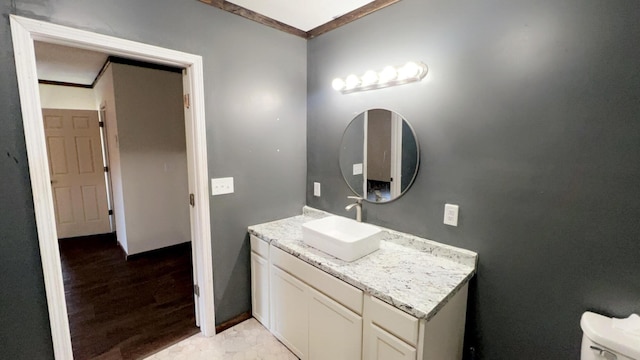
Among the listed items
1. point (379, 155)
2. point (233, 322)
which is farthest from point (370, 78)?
point (233, 322)

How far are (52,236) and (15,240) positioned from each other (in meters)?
0.13

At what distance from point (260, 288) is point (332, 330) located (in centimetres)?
80

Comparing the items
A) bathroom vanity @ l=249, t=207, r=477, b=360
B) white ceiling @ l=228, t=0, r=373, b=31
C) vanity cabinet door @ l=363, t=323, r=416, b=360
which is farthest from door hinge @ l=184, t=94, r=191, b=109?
vanity cabinet door @ l=363, t=323, r=416, b=360

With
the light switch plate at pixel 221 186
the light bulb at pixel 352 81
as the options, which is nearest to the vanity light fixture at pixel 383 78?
the light bulb at pixel 352 81

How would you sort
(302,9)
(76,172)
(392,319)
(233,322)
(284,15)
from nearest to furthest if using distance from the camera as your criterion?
(392,319) < (302,9) < (284,15) < (233,322) < (76,172)

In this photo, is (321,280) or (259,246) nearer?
(321,280)

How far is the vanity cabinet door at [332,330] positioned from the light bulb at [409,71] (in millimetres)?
1436

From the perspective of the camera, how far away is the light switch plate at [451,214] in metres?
1.62

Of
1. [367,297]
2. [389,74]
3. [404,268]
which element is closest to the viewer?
[367,297]

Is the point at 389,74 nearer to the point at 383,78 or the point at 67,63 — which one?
the point at 383,78

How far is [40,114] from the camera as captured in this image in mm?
1354

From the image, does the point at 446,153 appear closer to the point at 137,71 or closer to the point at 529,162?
the point at 529,162

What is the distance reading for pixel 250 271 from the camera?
229 centimetres

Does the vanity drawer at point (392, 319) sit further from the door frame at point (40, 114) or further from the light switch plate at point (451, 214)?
the door frame at point (40, 114)
